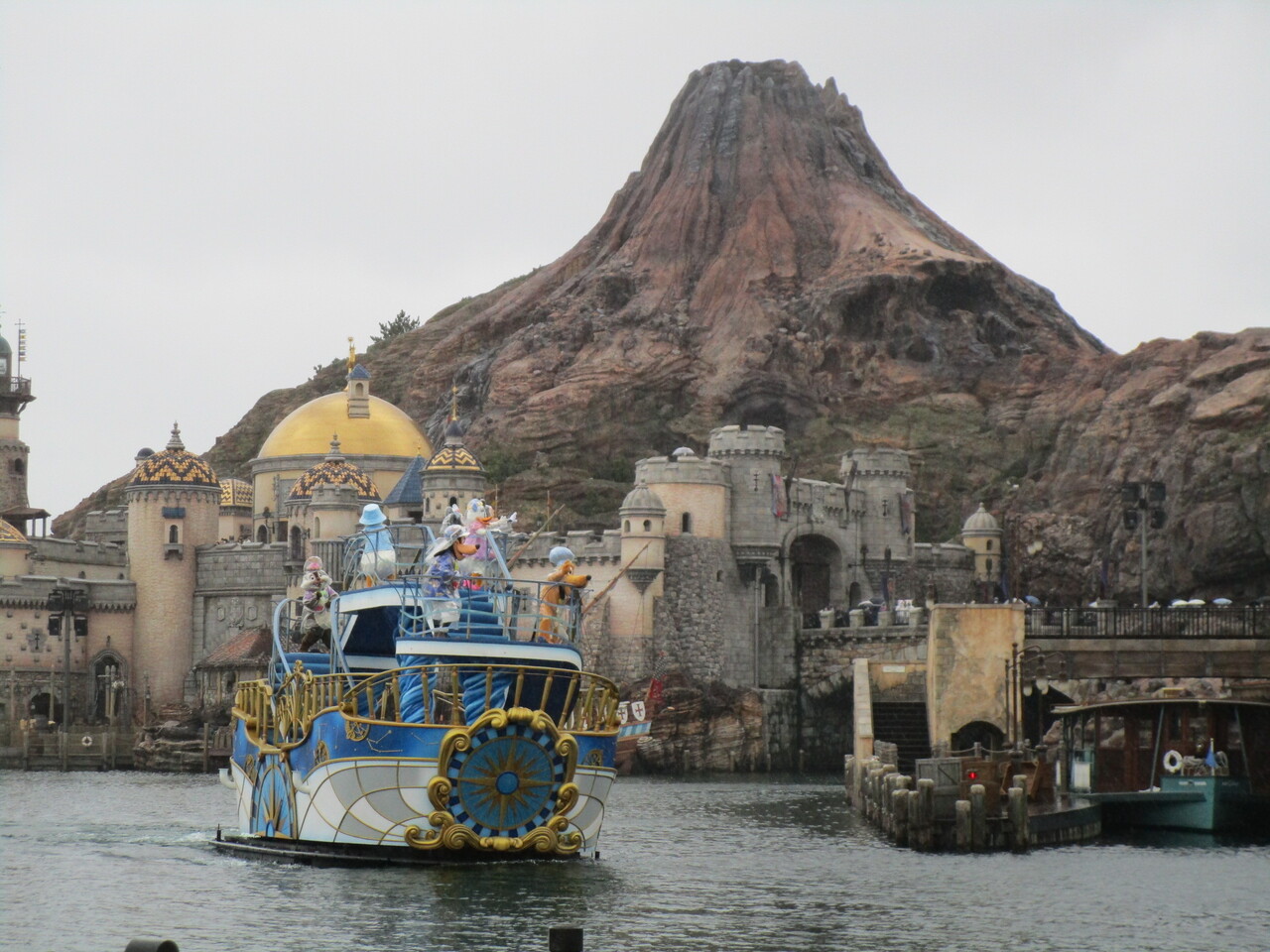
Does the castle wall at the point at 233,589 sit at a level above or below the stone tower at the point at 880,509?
below

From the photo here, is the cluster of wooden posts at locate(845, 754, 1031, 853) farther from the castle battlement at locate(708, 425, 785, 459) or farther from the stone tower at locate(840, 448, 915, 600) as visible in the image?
the stone tower at locate(840, 448, 915, 600)

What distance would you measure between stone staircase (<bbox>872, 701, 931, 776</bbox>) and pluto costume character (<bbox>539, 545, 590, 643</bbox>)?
28.0 metres

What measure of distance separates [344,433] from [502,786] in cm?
9712

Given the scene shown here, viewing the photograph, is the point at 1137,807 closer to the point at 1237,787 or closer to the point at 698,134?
the point at 1237,787

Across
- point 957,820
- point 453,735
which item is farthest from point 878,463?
point 453,735

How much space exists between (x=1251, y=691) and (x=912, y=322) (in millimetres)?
85870

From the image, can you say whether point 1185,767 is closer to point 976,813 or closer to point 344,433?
point 976,813

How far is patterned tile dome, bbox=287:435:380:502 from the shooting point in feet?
438

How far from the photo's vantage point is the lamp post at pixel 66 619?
408ft

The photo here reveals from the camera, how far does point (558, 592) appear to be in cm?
5844

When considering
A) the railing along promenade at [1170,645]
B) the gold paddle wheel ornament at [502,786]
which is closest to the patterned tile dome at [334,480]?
the railing along promenade at [1170,645]

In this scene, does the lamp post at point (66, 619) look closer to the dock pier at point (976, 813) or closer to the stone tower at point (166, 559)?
the stone tower at point (166, 559)

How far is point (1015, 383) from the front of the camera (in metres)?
158

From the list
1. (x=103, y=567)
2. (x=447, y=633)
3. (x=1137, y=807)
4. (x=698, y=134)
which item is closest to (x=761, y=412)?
(x=698, y=134)
